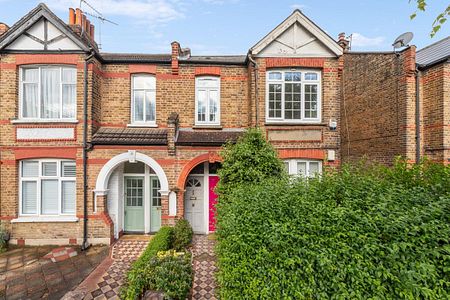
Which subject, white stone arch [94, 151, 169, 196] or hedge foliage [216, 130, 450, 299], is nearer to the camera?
hedge foliage [216, 130, 450, 299]

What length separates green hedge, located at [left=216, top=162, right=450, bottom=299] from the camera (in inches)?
100

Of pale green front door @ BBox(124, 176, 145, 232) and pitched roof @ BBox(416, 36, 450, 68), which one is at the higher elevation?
pitched roof @ BBox(416, 36, 450, 68)

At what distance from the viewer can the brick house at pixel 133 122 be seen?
7746 millimetres

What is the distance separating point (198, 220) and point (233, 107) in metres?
4.95

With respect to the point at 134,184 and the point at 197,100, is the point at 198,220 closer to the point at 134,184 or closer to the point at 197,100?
the point at 134,184

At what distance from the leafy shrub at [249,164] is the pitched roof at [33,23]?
6.80 m

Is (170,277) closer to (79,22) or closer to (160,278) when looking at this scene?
(160,278)

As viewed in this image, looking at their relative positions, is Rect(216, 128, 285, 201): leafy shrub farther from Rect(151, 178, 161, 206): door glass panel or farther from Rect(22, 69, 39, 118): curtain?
Rect(22, 69, 39, 118): curtain

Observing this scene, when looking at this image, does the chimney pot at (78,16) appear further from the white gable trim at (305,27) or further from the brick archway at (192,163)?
the brick archway at (192,163)

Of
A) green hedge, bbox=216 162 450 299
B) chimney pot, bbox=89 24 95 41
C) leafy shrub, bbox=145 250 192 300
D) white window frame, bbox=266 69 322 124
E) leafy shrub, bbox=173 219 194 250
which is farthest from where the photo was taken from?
chimney pot, bbox=89 24 95 41

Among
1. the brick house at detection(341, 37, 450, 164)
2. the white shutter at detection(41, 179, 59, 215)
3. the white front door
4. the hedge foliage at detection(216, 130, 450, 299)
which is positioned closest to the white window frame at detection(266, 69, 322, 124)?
the brick house at detection(341, 37, 450, 164)

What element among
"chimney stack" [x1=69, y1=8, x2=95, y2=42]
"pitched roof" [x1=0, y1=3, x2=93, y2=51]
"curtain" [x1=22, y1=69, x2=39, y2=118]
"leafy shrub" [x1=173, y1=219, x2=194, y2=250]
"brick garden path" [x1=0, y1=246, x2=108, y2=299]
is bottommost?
"brick garden path" [x1=0, y1=246, x2=108, y2=299]

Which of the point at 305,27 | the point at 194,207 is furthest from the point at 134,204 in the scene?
the point at 305,27

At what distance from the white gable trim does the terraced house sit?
38 millimetres
